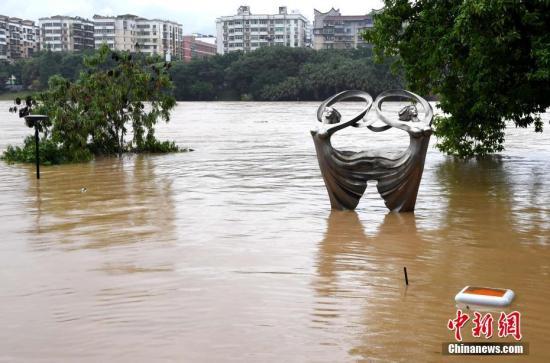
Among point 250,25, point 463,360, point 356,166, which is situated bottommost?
point 463,360

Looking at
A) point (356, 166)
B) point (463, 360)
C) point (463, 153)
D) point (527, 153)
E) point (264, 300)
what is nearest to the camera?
point (463, 360)

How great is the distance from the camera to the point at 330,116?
40.2 ft

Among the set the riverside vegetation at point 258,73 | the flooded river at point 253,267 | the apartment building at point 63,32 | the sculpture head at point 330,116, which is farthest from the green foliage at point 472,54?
the apartment building at point 63,32

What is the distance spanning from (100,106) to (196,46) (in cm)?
16287

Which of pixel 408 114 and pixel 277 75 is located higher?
pixel 277 75

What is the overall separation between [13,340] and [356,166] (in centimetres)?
692

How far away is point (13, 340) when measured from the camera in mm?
6688

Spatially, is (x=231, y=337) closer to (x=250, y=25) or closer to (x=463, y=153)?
(x=463, y=153)

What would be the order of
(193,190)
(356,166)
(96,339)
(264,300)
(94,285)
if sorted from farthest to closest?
(193,190)
(356,166)
(94,285)
(264,300)
(96,339)

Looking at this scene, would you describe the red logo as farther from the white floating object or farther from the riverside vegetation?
the riverside vegetation

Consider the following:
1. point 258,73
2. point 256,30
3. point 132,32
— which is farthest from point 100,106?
point 132,32

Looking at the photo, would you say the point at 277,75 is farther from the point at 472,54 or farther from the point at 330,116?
the point at 330,116

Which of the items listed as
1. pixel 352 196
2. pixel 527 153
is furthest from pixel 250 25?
pixel 352 196

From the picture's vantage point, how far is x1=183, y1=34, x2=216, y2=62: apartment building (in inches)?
6973
